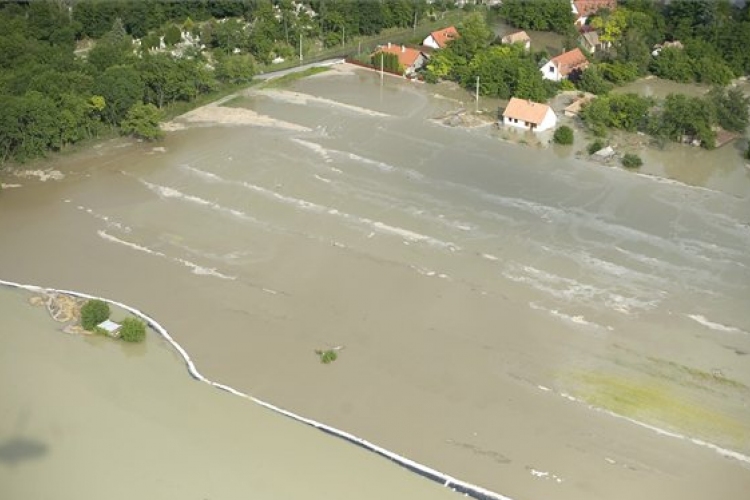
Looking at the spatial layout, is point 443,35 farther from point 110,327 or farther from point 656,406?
point 656,406

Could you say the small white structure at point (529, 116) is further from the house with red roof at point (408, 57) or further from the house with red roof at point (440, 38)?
the house with red roof at point (440, 38)

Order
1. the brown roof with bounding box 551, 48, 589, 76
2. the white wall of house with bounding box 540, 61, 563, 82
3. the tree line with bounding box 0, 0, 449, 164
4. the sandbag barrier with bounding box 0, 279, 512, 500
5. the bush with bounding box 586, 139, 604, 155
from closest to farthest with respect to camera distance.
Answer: the sandbag barrier with bounding box 0, 279, 512, 500 → the tree line with bounding box 0, 0, 449, 164 → the bush with bounding box 586, 139, 604, 155 → the white wall of house with bounding box 540, 61, 563, 82 → the brown roof with bounding box 551, 48, 589, 76

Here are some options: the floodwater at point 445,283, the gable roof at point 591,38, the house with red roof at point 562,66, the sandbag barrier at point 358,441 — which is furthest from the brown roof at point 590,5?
the sandbag barrier at point 358,441

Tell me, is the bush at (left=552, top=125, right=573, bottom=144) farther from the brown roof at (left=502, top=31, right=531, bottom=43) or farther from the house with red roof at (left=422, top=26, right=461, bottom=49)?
the house with red roof at (left=422, top=26, right=461, bottom=49)

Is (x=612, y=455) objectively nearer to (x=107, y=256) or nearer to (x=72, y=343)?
(x=72, y=343)

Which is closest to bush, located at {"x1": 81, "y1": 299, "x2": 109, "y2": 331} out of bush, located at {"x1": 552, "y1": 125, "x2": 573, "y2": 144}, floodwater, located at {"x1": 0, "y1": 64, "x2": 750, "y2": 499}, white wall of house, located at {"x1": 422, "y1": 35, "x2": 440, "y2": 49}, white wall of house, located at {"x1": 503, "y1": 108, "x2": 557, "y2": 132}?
floodwater, located at {"x1": 0, "y1": 64, "x2": 750, "y2": 499}

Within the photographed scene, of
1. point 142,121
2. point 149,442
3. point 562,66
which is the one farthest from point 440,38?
point 149,442
